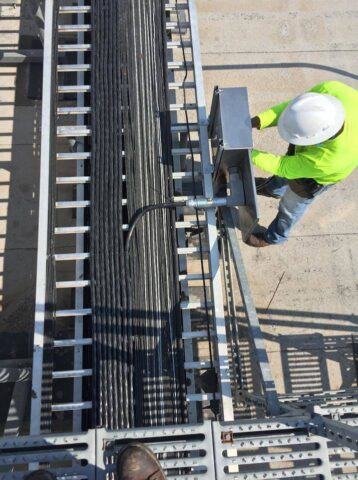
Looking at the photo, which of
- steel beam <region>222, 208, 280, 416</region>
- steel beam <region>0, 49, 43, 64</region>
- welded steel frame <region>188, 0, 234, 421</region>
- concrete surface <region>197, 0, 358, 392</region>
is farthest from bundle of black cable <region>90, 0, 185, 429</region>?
concrete surface <region>197, 0, 358, 392</region>

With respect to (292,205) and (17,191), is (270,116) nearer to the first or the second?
(292,205)

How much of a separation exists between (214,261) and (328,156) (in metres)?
1.28

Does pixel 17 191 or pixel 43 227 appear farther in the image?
pixel 17 191

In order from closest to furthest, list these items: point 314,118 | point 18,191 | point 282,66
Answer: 1. point 314,118
2. point 18,191
3. point 282,66

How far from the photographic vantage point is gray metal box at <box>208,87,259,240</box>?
3529mm

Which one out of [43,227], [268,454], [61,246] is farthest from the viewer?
[61,246]

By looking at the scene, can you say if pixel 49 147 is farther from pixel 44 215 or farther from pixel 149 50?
pixel 149 50

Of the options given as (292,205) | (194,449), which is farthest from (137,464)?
(292,205)

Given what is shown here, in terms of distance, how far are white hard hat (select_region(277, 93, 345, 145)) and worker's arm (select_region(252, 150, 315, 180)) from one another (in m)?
0.20

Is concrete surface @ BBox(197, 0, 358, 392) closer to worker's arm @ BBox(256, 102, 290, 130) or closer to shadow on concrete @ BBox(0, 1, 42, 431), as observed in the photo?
worker's arm @ BBox(256, 102, 290, 130)

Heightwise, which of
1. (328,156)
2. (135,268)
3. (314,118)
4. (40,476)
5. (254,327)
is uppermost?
(314,118)

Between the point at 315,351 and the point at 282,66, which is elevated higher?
the point at 282,66

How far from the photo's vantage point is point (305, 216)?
5293 mm

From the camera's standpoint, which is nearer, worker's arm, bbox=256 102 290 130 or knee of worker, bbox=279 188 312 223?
worker's arm, bbox=256 102 290 130
